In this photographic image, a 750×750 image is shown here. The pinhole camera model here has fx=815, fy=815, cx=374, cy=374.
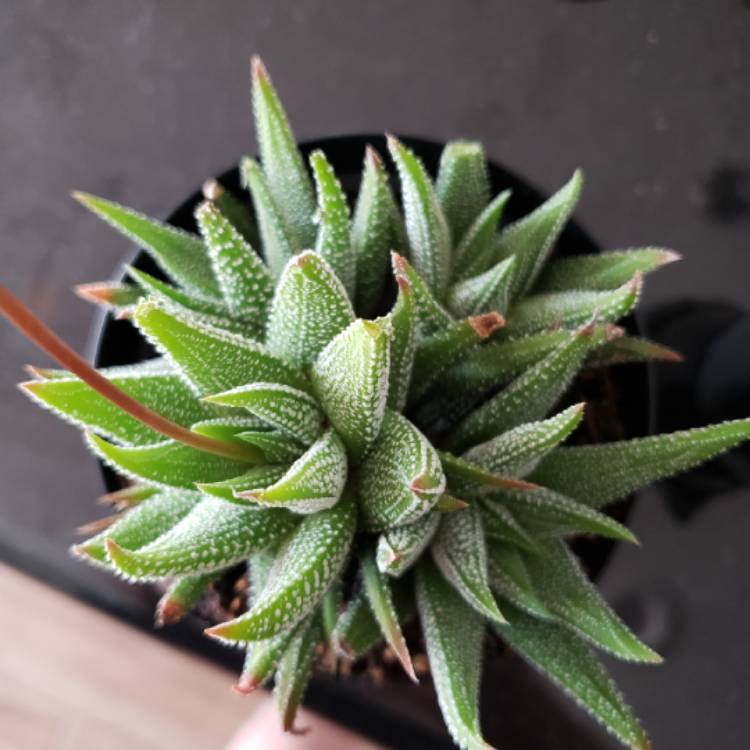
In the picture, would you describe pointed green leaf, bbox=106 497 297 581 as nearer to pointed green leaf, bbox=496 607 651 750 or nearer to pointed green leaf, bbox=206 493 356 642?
pointed green leaf, bbox=206 493 356 642

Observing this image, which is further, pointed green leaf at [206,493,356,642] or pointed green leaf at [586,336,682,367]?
pointed green leaf at [586,336,682,367]

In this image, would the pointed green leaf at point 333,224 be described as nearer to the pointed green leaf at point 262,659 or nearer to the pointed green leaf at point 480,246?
the pointed green leaf at point 480,246

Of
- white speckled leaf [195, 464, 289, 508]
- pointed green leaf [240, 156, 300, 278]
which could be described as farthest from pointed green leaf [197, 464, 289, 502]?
pointed green leaf [240, 156, 300, 278]

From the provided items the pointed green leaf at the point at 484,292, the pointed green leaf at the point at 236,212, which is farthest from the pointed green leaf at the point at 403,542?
the pointed green leaf at the point at 236,212

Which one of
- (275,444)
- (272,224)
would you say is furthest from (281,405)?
(272,224)

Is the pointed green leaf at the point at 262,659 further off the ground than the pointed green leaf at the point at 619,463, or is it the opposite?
the pointed green leaf at the point at 619,463

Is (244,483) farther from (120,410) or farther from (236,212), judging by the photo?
(236,212)
